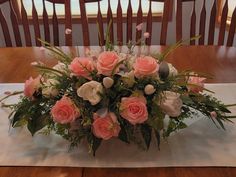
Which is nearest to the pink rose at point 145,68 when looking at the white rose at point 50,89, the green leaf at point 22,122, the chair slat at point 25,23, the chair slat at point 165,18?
the white rose at point 50,89

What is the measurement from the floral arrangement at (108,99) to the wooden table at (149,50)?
0.08 m

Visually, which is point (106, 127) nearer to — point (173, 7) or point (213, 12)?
point (213, 12)

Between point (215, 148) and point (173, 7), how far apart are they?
1.92 metres

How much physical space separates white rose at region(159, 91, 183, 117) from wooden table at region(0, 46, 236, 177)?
0.15 metres

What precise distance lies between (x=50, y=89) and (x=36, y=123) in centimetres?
11

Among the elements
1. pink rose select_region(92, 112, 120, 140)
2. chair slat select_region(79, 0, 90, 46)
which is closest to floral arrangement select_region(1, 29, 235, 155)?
pink rose select_region(92, 112, 120, 140)

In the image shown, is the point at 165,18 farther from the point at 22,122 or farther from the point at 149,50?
the point at 22,122

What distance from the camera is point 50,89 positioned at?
0.86m

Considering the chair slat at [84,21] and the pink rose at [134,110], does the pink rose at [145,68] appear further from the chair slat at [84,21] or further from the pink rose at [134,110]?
the chair slat at [84,21]

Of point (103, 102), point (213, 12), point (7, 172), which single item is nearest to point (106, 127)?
point (103, 102)

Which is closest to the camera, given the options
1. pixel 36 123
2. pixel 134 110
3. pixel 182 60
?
pixel 134 110

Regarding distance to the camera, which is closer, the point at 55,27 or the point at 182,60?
the point at 182,60

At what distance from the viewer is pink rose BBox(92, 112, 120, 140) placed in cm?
80

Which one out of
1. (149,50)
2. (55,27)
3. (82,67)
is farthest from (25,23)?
(82,67)
